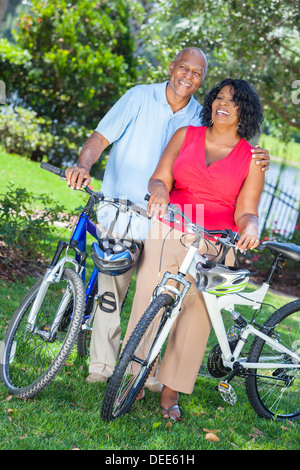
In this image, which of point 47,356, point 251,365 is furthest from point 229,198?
point 47,356

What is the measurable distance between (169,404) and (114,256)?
102 cm

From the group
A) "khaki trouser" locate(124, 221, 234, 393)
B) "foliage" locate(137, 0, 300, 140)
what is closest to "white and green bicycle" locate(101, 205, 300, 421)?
"khaki trouser" locate(124, 221, 234, 393)

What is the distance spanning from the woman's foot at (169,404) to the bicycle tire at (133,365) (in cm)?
33

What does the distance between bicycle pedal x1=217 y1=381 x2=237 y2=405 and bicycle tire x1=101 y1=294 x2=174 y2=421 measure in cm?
64

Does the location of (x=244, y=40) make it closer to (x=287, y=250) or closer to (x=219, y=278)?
(x=287, y=250)

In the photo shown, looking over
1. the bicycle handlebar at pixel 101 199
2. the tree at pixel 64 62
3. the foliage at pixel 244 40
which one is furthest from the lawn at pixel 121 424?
the tree at pixel 64 62

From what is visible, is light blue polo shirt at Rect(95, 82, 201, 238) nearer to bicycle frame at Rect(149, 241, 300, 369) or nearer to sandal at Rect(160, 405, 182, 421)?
bicycle frame at Rect(149, 241, 300, 369)

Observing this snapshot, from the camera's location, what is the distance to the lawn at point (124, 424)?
3.16 m

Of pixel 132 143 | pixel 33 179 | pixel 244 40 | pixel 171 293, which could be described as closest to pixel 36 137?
pixel 33 179

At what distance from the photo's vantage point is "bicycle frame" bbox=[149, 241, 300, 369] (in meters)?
3.40

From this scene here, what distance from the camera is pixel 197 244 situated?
3387 mm

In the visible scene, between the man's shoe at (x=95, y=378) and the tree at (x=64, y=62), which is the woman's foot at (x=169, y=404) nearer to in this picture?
the man's shoe at (x=95, y=378)

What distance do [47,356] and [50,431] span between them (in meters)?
0.55

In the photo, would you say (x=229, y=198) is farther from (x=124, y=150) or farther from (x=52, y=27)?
(x=52, y=27)
